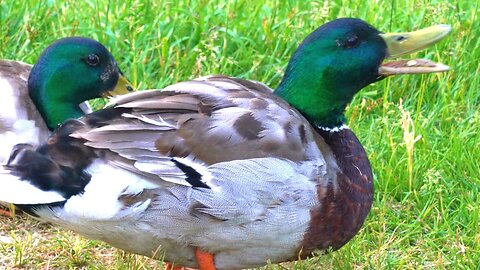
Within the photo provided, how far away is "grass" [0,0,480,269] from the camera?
14.2ft

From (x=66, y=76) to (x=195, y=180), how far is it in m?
1.08

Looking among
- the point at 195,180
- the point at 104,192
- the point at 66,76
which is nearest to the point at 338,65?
the point at 195,180

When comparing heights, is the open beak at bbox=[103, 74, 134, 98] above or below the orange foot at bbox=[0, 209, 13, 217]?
above

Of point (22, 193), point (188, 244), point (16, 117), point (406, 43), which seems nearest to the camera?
point (22, 193)

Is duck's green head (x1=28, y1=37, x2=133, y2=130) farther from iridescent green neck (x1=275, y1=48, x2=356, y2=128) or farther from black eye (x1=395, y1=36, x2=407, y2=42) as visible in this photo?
black eye (x1=395, y1=36, x2=407, y2=42)

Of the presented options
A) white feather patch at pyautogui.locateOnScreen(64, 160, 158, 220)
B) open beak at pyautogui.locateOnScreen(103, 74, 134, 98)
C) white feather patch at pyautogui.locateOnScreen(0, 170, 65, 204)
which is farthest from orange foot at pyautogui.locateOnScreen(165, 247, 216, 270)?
open beak at pyautogui.locateOnScreen(103, 74, 134, 98)

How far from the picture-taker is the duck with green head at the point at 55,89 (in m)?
4.41

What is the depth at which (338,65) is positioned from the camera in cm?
404

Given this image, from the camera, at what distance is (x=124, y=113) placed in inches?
148

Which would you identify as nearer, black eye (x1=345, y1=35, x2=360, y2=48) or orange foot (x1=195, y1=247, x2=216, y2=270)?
orange foot (x1=195, y1=247, x2=216, y2=270)

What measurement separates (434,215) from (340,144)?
29.3 inches

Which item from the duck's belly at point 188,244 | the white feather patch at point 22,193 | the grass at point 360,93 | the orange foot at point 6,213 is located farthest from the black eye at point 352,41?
the orange foot at point 6,213

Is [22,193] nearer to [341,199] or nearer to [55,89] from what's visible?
[55,89]

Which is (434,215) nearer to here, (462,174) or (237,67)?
(462,174)
